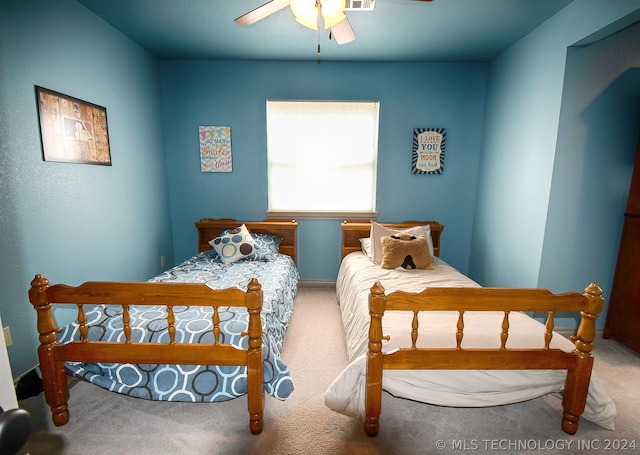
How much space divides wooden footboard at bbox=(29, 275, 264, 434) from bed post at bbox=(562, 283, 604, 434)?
1.56 metres

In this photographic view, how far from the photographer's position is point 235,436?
1.53m

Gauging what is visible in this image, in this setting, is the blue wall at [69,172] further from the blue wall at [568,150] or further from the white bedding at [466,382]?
the blue wall at [568,150]

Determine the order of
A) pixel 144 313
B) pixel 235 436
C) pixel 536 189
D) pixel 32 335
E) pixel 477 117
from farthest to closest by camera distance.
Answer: pixel 477 117 < pixel 536 189 < pixel 32 335 < pixel 144 313 < pixel 235 436

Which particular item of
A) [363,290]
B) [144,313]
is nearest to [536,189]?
Result: [363,290]

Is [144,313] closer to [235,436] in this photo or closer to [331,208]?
[235,436]

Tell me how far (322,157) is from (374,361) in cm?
257

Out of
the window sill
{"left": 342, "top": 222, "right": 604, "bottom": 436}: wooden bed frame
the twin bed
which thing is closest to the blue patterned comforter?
the twin bed

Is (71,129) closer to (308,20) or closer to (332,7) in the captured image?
(308,20)

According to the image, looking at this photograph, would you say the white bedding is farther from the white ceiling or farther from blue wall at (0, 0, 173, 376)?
the white ceiling

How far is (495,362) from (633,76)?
2.50 metres

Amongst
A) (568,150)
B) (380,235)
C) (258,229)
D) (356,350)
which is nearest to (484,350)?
(356,350)

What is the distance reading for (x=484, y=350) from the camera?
1.44 meters

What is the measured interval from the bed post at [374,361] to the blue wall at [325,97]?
7.36ft

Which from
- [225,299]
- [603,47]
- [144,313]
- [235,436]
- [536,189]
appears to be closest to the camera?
[225,299]
